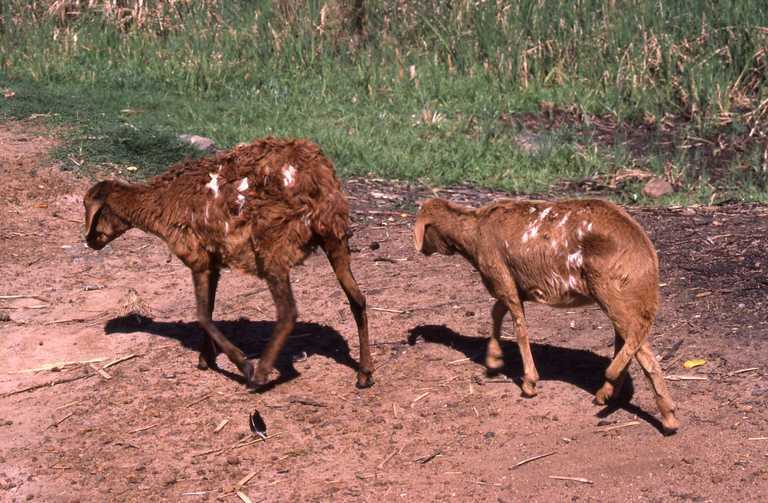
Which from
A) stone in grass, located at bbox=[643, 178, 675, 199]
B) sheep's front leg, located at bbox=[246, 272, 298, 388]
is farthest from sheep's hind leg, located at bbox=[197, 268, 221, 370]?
stone in grass, located at bbox=[643, 178, 675, 199]

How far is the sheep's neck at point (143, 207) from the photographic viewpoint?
7.05m

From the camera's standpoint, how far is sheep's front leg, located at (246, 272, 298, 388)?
6.63 m

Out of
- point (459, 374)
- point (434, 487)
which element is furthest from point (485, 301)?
point (434, 487)

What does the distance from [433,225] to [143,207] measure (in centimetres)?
179

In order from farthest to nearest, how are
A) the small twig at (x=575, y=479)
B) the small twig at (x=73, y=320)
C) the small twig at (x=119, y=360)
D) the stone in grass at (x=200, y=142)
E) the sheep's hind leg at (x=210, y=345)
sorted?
the stone in grass at (x=200, y=142), the small twig at (x=73, y=320), the small twig at (x=119, y=360), the sheep's hind leg at (x=210, y=345), the small twig at (x=575, y=479)

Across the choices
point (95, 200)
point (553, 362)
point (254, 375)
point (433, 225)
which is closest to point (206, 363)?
point (254, 375)

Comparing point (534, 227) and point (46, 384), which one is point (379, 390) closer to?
point (534, 227)

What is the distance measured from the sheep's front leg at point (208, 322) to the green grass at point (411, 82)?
146 inches

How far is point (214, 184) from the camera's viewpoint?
6809mm

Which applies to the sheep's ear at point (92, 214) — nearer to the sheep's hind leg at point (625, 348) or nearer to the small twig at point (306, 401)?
the small twig at point (306, 401)

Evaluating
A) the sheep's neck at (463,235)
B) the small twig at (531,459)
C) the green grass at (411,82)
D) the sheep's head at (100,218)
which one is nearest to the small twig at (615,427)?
the small twig at (531,459)

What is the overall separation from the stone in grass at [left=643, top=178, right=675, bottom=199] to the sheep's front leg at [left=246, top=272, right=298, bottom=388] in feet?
15.4

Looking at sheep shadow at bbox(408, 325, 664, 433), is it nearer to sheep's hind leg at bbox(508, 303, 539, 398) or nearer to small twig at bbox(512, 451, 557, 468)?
sheep's hind leg at bbox(508, 303, 539, 398)

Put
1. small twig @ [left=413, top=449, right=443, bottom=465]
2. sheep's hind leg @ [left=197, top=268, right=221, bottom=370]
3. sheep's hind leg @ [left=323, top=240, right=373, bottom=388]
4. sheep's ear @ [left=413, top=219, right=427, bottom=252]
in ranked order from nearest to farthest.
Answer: small twig @ [left=413, top=449, right=443, bottom=465]
sheep's hind leg @ [left=323, top=240, right=373, bottom=388]
sheep's hind leg @ [left=197, top=268, right=221, bottom=370]
sheep's ear @ [left=413, top=219, right=427, bottom=252]
